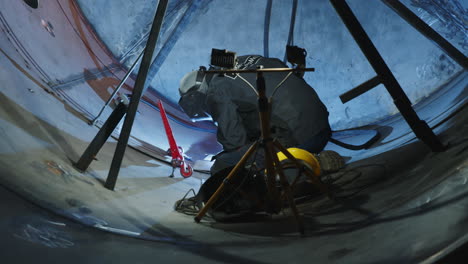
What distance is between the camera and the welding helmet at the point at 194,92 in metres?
3.62

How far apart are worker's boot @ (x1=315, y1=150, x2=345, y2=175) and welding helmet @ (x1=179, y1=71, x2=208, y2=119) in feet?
5.07

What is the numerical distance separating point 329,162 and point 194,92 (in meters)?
1.72

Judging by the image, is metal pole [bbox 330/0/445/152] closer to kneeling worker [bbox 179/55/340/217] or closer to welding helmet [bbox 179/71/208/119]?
kneeling worker [bbox 179/55/340/217]

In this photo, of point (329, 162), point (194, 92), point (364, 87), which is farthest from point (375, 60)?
point (194, 92)

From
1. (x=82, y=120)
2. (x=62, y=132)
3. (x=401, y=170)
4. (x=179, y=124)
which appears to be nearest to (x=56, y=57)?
(x=82, y=120)

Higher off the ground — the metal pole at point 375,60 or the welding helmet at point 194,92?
the welding helmet at point 194,92

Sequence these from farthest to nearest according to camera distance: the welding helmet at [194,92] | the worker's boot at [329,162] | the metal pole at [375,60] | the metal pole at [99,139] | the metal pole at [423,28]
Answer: the welding helmet at [194,92], the worker's boot at [329,162], the metal pole at [99,139], the metal pole at [423,28], the metal pole at [375,60]

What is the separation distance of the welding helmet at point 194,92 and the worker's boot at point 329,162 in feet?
5.07

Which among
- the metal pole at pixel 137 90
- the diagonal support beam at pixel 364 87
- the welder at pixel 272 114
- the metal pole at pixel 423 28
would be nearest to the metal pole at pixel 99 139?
the metal pole at pixel 137 90

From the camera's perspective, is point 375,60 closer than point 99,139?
Yes

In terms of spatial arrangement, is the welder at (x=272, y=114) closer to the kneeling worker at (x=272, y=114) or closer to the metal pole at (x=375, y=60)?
the kneeling worker at (x=272, y=114)

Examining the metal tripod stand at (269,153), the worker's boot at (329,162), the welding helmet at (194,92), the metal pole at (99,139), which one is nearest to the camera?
the metal tripod stand at (269,153)

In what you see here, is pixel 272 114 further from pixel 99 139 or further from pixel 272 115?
pixel 99 139

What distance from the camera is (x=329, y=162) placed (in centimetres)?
280
